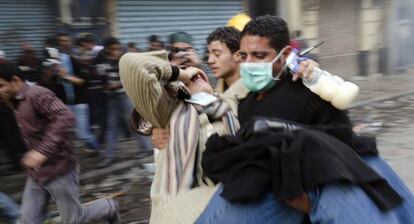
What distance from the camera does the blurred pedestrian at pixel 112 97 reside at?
20.8 ft

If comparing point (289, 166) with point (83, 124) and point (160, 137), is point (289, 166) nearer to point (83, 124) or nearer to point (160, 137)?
point (160, 137)

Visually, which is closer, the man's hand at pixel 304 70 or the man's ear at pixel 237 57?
the man's hand at pixel 304 70

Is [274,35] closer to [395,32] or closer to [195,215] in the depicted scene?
[195,215]

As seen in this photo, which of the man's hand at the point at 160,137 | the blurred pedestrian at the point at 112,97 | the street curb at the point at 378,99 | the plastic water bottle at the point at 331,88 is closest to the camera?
the plastic water bottle at the point at 331,88

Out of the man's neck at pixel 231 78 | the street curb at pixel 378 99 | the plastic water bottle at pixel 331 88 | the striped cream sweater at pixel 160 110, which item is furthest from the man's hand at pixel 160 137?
the street curb at pixel 378 99

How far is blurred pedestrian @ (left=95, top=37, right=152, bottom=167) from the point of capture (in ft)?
20.8

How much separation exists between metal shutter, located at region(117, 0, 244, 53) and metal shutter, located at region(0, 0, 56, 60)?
1379 millimetres

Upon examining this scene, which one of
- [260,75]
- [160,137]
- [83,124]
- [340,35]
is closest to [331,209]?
[260,75]

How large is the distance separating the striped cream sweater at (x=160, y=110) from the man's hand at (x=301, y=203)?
35 cm

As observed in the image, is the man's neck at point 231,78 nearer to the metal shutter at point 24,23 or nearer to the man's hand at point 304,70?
the man's hand at point 304,70

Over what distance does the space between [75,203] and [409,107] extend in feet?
27.1

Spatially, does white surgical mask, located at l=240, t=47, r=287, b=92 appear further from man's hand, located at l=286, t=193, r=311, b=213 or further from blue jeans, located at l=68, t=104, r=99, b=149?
blue jeans, located at l=68, t=104, r=99, b=149

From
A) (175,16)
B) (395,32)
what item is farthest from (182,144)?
(395,32)

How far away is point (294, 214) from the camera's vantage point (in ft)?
5.07
